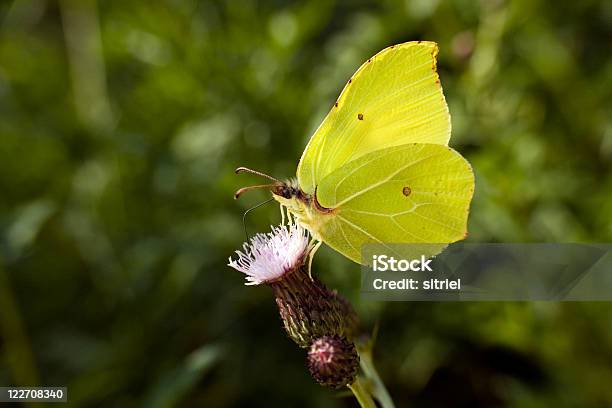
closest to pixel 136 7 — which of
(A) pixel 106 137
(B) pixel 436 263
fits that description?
(A) pixel 106 137

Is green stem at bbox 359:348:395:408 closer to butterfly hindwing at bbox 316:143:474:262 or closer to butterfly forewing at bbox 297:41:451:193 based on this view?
butterfly hindwing at bbox 316:143:474:262

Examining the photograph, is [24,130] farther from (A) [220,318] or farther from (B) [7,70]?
(A) [220,318]

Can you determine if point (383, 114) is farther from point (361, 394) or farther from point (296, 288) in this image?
point (361, 394)

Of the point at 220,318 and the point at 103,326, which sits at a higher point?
the point at 103,326

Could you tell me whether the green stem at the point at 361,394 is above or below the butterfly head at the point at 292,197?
below

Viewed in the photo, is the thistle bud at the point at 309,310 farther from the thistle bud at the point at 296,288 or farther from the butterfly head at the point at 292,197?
the butterfly head at the point at 292,197

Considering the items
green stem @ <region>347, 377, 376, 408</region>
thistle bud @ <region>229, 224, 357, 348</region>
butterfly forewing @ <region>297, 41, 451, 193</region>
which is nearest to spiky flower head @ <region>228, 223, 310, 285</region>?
thistle bud @ <region>229, 224, 357, 348</region>

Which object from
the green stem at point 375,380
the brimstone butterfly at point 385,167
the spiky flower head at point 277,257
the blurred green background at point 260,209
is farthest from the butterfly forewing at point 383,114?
the blurred green background at point 260,209
